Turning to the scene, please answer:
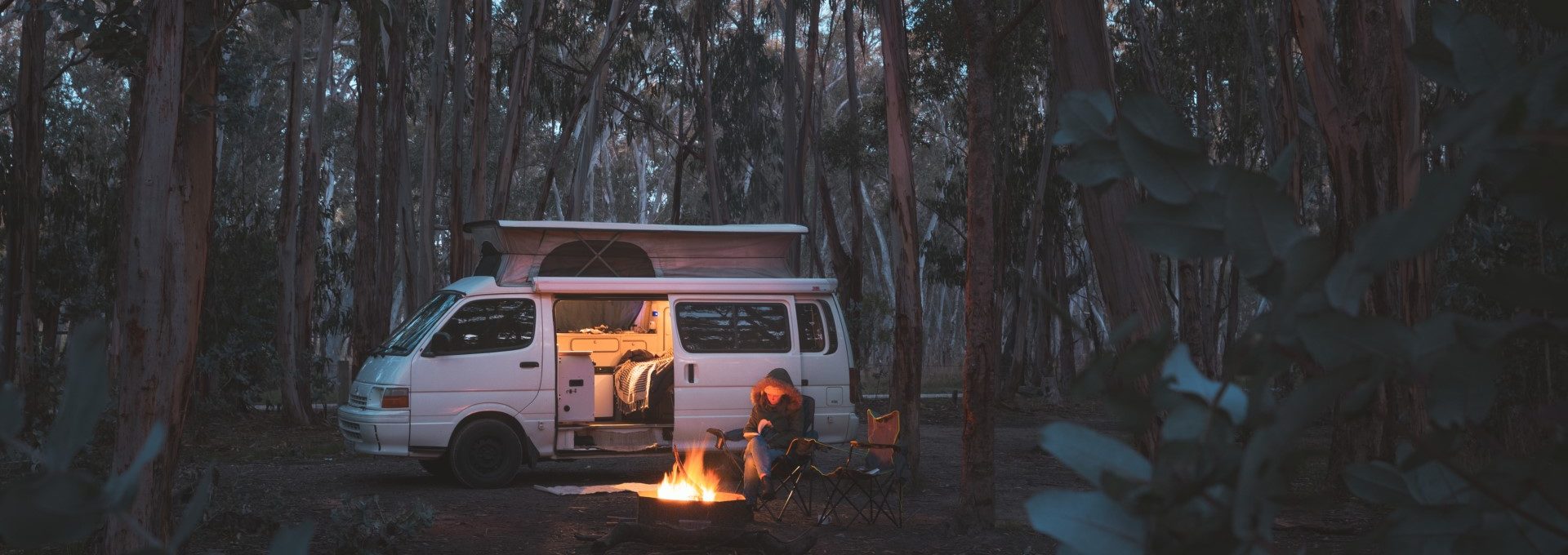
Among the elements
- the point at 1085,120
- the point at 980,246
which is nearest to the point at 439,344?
the point at 980,246

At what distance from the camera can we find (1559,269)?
9852 millimetres

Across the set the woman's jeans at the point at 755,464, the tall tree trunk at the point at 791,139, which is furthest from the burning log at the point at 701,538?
the tall tree trunk at the point at 791,139

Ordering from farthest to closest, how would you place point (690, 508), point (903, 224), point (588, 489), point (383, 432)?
point (588, 489) → point (383, 432) → point (903, 224) → point (690, 508)

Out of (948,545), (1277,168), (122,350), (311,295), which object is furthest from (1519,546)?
(311,295)

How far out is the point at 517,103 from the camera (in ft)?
48.1

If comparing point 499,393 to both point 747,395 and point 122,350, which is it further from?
point 122,350

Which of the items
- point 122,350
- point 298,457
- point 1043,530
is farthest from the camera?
point 298,457

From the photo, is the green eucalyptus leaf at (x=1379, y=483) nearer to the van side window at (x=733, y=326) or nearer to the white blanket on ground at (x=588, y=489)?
the white blanket on ground at (x=588, y=489)

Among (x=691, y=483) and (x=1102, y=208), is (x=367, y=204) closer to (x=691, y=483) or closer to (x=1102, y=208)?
(x=691, y=483)

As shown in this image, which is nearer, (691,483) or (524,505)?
(691,483)

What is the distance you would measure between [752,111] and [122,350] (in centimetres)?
2044

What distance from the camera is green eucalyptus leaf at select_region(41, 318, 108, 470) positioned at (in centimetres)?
69

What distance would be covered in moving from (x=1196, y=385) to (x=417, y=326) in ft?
32.0

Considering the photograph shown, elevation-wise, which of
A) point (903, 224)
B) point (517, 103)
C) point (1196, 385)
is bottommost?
point (1196, 385)
